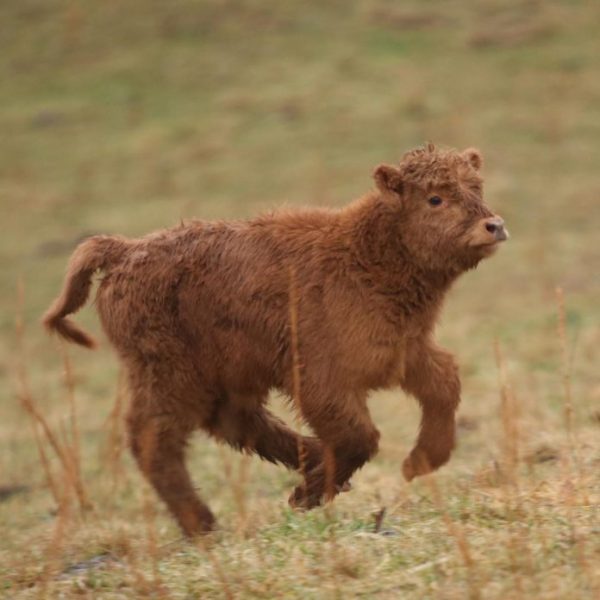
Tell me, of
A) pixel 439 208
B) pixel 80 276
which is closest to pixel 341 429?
pixel 439 208

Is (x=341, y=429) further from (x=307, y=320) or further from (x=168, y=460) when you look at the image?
(x=168, y=460)

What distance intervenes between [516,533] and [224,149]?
53.6 feet

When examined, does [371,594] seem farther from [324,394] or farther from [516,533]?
[324,394]

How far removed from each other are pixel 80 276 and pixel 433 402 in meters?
1.93

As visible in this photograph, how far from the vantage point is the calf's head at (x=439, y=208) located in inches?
256

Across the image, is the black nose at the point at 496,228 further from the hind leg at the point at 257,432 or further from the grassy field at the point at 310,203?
the hind leg at the point at 257,432

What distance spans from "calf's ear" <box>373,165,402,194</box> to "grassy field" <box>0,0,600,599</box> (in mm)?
1065

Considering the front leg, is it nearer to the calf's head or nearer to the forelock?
the calf's head

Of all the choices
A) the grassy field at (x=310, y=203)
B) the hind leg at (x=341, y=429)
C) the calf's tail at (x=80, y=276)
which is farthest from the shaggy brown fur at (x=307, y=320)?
the grassy field at (x=310, y=203)

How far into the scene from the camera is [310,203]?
18.3 m

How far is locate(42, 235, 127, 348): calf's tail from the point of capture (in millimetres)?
7184

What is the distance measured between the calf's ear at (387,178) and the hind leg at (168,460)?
1.48 metres

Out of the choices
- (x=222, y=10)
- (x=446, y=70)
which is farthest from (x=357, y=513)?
(x=222, y=10)

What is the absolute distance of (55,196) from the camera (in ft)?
66.2
